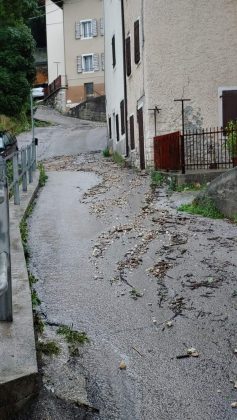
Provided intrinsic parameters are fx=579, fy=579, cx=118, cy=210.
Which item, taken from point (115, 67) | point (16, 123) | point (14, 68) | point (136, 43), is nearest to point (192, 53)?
point (136, 43)

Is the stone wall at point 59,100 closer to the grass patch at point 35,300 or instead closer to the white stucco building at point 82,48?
the white stucco building at point 82,48

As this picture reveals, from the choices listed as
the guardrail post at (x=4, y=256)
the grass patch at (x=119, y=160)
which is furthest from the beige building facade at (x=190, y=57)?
the guardrail post at (x=4, y=256)

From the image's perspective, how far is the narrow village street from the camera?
12.8 feet

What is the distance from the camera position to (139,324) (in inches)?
204

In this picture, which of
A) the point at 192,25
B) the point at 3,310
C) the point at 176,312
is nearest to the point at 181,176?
the point at 192,25

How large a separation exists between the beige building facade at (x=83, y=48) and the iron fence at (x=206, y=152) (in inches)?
1361

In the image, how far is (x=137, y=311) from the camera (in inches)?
217

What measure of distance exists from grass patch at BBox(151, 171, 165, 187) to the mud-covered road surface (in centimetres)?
389

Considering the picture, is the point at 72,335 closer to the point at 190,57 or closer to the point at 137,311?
A: the point at 137,311

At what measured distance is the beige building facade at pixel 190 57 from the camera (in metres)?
17.2

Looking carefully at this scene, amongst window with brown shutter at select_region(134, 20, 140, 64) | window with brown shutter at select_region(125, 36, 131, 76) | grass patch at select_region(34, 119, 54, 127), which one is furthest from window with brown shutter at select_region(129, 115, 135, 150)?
grass patch at select_region(34, 119, 54, 127)

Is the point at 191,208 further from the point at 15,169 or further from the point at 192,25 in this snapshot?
the point at 192,25

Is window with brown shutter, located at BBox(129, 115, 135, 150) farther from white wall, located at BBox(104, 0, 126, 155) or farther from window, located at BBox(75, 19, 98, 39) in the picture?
window, located at BBox(75, 19, 98, 39)

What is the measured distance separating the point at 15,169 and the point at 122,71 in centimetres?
1296
